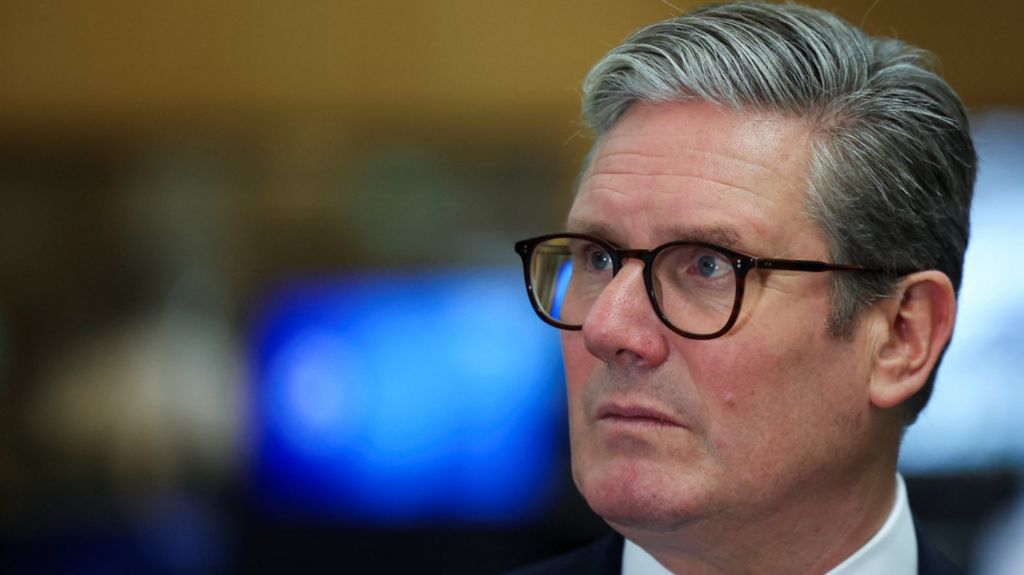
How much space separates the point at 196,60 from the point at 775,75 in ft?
10.8

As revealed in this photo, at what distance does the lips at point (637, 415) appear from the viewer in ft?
4.82

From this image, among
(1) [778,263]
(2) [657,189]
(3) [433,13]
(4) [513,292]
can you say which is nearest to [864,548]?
(1) [778,263]

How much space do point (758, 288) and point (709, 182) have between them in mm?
143

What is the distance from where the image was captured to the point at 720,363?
4.79 feet

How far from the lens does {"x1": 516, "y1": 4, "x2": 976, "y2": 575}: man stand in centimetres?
147

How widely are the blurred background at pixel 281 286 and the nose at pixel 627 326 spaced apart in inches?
106

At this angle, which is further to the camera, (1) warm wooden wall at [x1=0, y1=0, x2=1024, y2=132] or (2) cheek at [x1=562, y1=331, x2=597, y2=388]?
(1) warm wooden wall at [x1=0, y1=0, x2=1024, y2=132]

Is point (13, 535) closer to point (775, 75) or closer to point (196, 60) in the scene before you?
point (196, 60)

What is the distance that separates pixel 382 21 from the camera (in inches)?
171

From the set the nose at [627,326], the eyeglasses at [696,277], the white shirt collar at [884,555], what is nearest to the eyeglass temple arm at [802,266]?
the eyeglasses at [696,277]

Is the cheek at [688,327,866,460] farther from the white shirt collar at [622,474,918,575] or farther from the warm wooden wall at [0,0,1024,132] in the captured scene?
the warm wooden wall at [0,0,1024,132]

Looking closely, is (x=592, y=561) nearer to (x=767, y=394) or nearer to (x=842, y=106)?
(x=767, y=394)

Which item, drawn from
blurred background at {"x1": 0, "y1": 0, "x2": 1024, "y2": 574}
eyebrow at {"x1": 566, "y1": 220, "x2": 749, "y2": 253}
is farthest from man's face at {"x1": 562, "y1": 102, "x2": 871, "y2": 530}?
blurred background at {"x1": 0, "y1": 0, "x2": 1024, "y2": 574}

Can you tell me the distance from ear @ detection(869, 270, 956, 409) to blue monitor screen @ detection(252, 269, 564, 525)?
8.87ft
